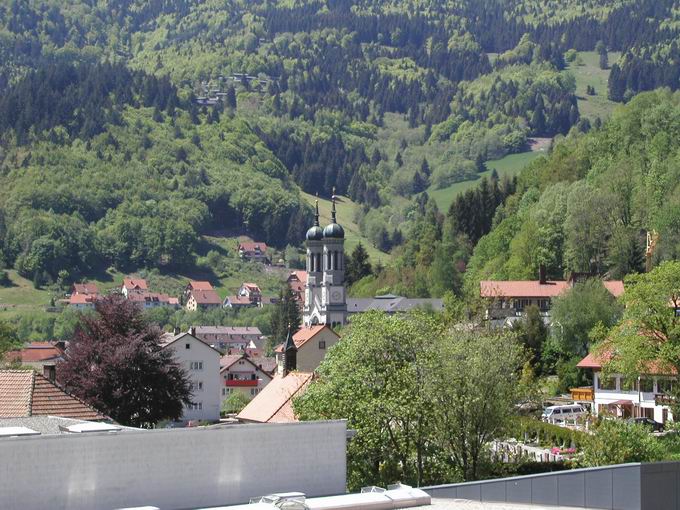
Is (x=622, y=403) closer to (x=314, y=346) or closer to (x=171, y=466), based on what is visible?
(x=314, y=346)

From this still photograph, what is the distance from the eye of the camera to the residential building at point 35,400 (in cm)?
4238

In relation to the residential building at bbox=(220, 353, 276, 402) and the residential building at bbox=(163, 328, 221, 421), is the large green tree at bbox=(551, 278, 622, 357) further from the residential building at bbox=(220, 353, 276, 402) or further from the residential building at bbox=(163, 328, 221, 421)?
the residential building at bbox=(220, 353, 276, 402)

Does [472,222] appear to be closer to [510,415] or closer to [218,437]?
[510,415]

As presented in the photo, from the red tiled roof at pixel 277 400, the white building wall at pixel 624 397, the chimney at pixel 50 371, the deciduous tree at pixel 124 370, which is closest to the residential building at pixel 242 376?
the white building wall at pixel 624 397

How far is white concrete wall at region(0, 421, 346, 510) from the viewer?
2728 centimetres

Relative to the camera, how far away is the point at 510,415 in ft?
184

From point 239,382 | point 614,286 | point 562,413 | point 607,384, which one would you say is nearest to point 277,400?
point 562,413

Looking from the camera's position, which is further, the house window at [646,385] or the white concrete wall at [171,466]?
the house window at [646,385]

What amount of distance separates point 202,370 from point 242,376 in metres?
37.8

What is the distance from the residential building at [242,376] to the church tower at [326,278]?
40067 mm

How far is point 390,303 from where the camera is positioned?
16788 centimetres

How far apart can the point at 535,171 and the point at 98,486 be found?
150 metres

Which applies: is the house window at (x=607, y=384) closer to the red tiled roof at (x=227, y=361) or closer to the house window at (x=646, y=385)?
the house window at (x=646, y=385)

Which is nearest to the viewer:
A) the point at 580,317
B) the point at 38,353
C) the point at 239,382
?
Answer: the point at 580,317
